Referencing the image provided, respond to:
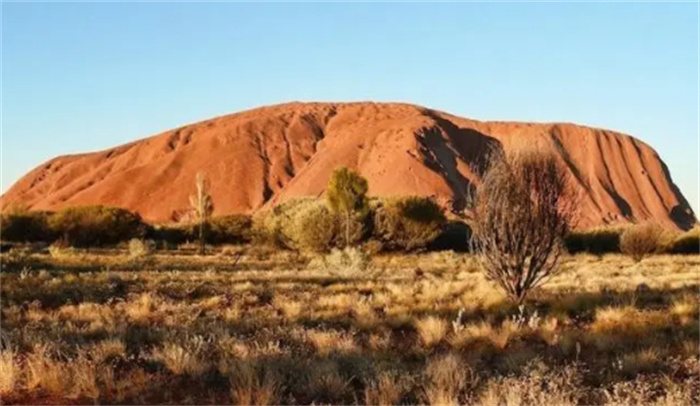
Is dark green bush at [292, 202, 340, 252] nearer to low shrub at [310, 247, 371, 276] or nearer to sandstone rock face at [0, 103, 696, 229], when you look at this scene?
low shrub at [310, 247, 371, 276]

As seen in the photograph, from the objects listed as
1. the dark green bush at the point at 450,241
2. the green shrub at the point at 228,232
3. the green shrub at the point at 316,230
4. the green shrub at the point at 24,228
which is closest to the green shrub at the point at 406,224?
the dark green bush at the point at 450,241

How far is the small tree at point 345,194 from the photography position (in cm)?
4353

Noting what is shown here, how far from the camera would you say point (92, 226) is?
181ft

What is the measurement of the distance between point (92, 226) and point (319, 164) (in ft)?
155

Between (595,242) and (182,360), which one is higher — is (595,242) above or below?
below

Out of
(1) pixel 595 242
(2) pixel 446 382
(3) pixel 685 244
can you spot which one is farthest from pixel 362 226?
(2) pixel 446 382

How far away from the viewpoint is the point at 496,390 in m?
8.13

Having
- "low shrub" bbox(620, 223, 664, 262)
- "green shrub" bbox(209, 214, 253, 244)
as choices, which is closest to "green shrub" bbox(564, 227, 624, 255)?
"low shrub" bbox(620, 223, 664, 262)

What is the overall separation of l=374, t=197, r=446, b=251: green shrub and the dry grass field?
97.3 feet

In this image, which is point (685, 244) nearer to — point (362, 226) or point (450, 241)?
point (450, 241)

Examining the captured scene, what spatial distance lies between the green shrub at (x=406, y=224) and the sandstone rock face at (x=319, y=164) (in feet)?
106

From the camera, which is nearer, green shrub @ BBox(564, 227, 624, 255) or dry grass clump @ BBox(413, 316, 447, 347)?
dry grass clump @ BBox(413, 316, 447, 347)

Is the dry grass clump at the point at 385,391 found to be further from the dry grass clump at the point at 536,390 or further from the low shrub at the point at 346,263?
the low shrub at the point at 346,263

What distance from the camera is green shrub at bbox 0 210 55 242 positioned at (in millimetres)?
56375
